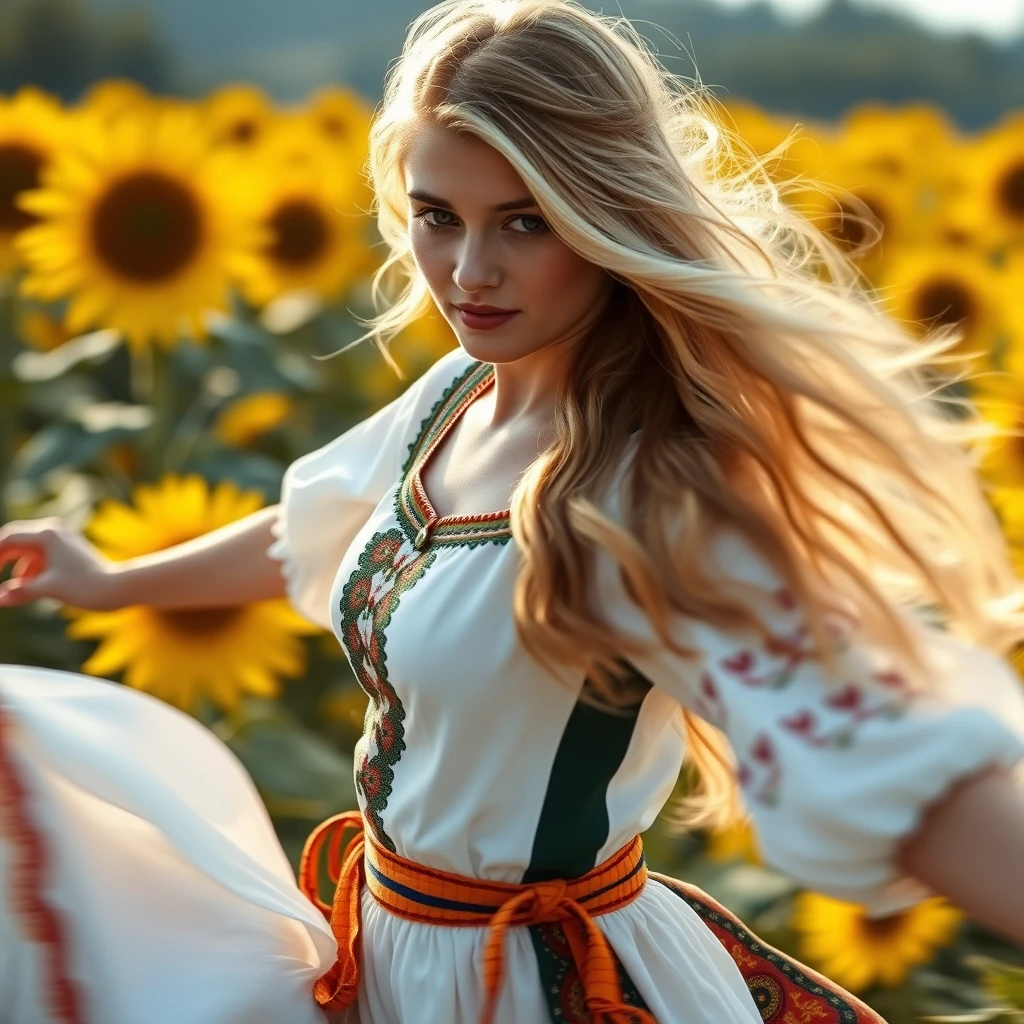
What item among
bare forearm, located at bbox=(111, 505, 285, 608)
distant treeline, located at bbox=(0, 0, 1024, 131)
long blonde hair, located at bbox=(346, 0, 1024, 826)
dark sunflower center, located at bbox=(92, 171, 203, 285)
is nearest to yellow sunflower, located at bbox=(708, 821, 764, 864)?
bare forearm, located at bbox=(111, 505, 285, 608)

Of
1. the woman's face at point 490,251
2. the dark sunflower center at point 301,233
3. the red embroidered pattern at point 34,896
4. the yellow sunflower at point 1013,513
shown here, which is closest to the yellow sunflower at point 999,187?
the dark sunflower center at point 301,233

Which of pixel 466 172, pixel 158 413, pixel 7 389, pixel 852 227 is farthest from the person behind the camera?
pixel 852 227

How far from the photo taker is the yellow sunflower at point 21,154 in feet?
12.4

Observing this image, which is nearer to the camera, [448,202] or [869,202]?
[448,202]

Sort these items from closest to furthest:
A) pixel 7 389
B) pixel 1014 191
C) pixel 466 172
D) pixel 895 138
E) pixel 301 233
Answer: pixel 466 172 → pixel 7 389 → pixel 301 233 → pixel 1014 191 → pixel 895 138

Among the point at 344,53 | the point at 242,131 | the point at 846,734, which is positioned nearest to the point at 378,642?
the point at 846,734

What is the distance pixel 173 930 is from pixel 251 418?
263 centimetres

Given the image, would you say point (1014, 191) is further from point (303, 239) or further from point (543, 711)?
point (543, 711)

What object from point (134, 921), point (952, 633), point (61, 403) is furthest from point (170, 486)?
point (952, 633)

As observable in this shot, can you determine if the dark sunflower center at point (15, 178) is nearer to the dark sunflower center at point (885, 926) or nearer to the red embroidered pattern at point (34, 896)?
the dark sunflower center at point (885, 926)

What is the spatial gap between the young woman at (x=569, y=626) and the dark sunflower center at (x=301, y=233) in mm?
2709

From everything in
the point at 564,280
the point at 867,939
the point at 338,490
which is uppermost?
the point at 564,280

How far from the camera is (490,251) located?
4.79 feet

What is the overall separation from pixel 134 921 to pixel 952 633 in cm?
75
